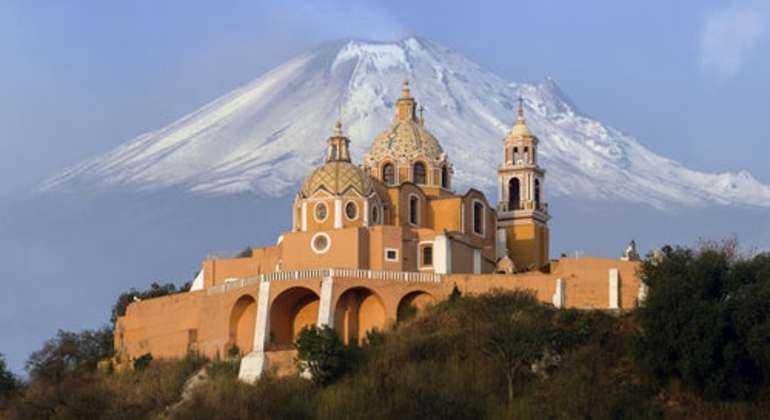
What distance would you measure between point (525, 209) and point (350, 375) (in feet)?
49.2

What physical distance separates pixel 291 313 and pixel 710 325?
Answer: 597 inches

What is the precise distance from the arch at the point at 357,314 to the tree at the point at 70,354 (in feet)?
37.6

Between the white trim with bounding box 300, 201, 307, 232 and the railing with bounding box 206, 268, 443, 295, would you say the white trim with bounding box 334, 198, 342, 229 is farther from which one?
the railing with bounding box 206, 268, 443, 295

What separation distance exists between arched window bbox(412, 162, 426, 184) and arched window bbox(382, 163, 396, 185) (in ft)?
2.43

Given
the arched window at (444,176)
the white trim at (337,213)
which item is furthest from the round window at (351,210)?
the arched window at (444,176)

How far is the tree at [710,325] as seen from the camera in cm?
5734

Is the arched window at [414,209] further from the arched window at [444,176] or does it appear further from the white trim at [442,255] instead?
the white trim at [442,255]

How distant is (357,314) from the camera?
65938 millimetres

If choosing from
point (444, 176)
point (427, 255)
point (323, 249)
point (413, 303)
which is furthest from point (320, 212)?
point (444, 176)

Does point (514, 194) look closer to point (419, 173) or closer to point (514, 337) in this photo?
point (419, 173)

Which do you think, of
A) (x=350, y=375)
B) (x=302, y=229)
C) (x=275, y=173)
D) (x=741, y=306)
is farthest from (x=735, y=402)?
(x=275, y=173)

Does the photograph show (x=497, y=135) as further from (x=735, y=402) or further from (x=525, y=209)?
(x=735, y=402)

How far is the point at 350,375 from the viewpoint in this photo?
202 ft

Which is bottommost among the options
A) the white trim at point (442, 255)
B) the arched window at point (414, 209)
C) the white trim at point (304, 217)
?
the white trim at point (442, 255)
